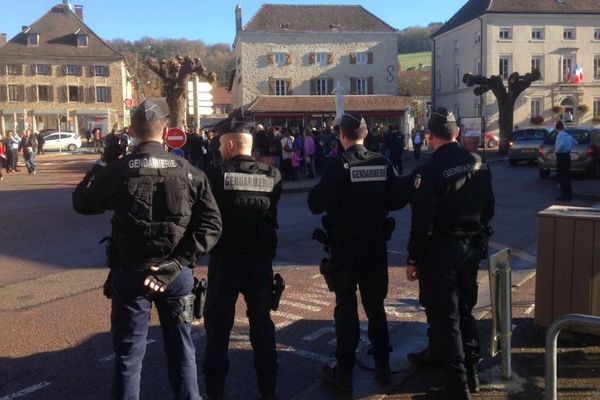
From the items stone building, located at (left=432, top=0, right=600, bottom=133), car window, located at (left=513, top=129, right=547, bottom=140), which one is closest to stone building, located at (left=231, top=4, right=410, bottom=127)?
stone building, located at (left=432, top=0, right=600, bottom=133)

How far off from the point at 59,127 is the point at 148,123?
64.3 m

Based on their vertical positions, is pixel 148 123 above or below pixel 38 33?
below

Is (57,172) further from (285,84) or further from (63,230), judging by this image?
(285,84)

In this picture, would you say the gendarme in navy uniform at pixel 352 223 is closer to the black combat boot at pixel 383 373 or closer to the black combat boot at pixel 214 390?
the black combat boot at pixel 383 373

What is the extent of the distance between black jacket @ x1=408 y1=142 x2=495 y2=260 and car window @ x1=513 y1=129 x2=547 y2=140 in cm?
2495

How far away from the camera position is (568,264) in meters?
5.23

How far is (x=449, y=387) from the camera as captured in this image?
14.1 feet

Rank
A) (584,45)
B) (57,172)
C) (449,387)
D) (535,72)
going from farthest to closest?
→ (584,45) < (535,72) < (57,172) < (449,387)

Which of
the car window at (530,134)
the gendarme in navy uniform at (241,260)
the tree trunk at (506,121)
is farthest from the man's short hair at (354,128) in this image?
the tree trunk at (506,121)

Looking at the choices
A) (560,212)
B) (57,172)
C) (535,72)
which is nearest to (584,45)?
(535,72)

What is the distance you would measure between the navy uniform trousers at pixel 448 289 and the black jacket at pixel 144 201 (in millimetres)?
1577

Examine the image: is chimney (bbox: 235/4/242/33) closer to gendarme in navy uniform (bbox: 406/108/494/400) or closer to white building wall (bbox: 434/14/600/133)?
white building wall (bbox: 434/14/600/133)

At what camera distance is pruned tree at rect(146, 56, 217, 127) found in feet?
70.5

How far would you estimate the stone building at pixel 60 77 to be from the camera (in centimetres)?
6519
